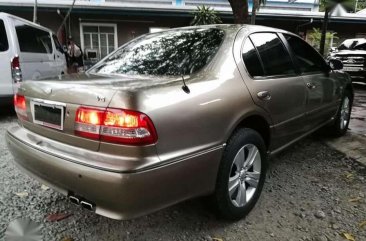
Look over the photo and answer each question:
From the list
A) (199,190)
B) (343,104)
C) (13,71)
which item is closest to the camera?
(199,190)

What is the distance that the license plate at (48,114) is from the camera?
7.00 ft

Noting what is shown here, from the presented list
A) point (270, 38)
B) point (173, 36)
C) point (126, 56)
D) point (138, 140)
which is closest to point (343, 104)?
point (270, 38)

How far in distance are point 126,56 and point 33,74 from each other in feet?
13.5

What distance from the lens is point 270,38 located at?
3.20 metres

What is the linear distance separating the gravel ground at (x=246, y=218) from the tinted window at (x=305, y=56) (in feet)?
3.72

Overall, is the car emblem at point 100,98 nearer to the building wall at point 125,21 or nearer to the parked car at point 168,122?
the parked car at point 168,122

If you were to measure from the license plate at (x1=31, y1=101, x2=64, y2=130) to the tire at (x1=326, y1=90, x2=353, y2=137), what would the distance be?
355 cm

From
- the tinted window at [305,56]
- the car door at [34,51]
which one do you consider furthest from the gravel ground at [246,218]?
the car door at [34,51]

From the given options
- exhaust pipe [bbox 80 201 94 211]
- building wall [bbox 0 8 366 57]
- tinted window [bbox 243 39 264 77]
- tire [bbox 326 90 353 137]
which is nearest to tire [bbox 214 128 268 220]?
tinted window [bbox 243 39 264 77]

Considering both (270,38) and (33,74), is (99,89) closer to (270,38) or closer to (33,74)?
(270,38)

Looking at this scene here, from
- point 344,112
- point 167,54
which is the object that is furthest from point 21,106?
point 344,112

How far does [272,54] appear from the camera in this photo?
122 inches

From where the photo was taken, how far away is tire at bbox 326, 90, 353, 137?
14.7 feet

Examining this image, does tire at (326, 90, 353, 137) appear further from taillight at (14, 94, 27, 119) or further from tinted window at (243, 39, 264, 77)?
taillight at (14, 94, 27, 119)
